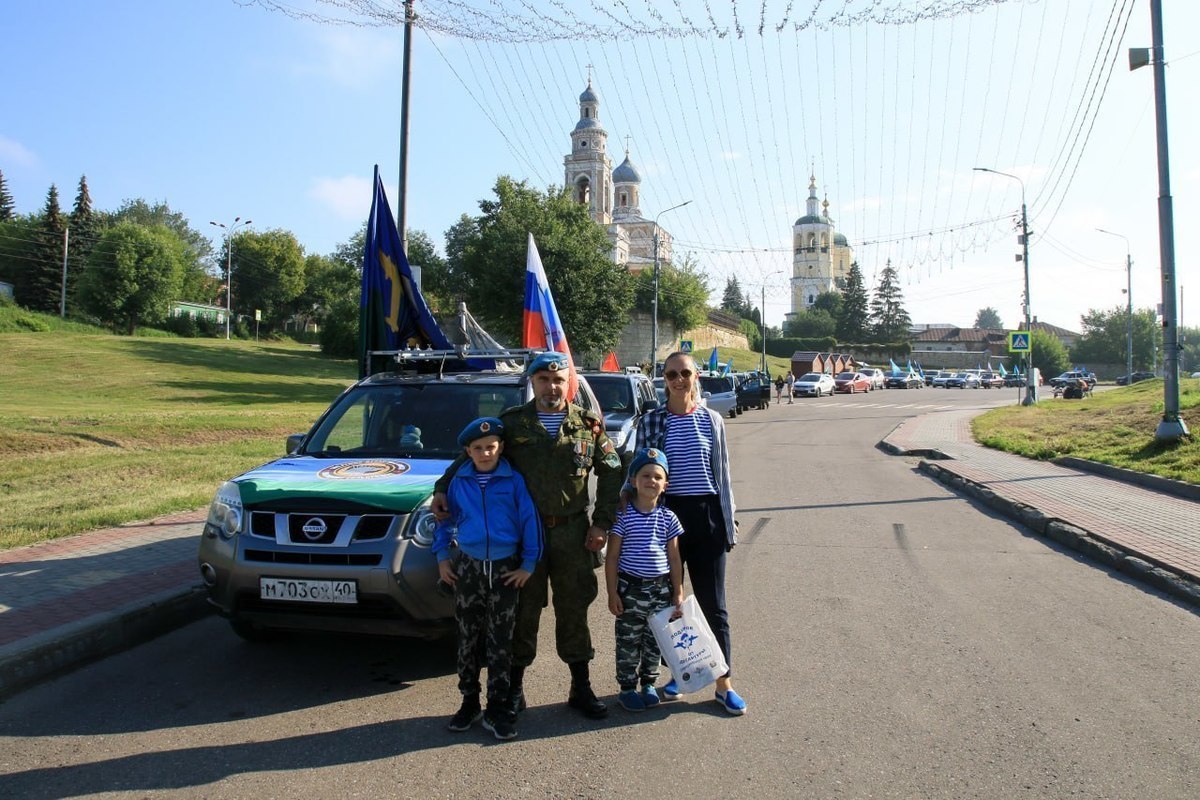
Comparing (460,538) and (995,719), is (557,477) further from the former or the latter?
(995,719)

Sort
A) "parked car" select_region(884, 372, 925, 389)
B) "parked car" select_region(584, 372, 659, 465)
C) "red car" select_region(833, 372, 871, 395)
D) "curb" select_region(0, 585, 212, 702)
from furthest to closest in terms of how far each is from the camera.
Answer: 1. "parked car" select_region(884, 372, 925, 389)
2. "red car" select_region(833, 372, 871, 395)
3. "parked car" select_region(584, 372, 659, 465)
4. "curb" select_region(0, 585, 212, 702)

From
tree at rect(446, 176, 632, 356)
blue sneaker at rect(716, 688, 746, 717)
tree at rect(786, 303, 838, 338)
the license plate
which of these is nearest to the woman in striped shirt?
blue sneaker at rect(716, 688, 746, 717)

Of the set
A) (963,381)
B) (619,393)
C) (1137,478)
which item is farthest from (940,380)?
(619,393)

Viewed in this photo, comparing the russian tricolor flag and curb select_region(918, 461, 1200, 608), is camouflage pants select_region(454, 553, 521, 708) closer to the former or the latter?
curb select_region(918, 461, 1200, 608)

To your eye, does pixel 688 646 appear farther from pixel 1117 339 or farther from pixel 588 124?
pixel 1117 339

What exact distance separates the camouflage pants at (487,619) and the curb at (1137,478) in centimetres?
1092

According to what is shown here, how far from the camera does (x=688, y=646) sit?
4180 millimetres

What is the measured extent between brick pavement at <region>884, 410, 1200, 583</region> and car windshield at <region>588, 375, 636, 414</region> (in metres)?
5.26

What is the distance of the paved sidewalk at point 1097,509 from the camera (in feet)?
24.8

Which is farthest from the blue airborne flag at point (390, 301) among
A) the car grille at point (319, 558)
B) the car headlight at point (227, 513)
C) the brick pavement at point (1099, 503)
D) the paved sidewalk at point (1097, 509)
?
the brick pavement at point (1099, 503)

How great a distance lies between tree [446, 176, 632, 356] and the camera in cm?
3809

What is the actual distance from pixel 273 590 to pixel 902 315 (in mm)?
112925

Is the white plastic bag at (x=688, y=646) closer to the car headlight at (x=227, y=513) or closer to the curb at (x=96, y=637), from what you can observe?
the car headlight at (x=227, y=513)

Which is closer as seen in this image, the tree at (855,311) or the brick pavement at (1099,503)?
the brick pavement at (1099,503)
